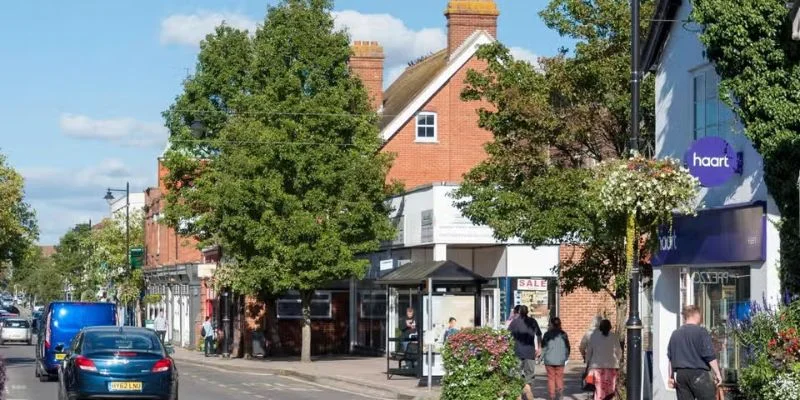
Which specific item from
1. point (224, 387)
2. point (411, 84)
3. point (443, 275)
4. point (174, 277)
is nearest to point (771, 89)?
point (443, 275)

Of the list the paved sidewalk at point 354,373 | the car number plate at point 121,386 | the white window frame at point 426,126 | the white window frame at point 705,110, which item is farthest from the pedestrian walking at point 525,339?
the white window frame at point 426,126

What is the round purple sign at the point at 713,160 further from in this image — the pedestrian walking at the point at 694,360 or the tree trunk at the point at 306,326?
the tree trunk at the point at 306,326

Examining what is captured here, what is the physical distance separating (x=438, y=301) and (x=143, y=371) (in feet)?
33.1

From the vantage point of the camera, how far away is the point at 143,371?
22.5m

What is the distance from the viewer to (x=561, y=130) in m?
26.8

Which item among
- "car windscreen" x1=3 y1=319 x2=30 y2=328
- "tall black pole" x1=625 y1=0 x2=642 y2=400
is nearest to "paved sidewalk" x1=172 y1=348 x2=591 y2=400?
"tall black pole" x1=625 y1=0 x2=642 y2=400

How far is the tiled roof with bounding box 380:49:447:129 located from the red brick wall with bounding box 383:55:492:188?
91cm

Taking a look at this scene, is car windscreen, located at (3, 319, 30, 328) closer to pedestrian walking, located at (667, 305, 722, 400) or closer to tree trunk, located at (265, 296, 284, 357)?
tree trunk, located at (265, 296, 284, 357)

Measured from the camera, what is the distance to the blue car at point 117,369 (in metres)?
22.3

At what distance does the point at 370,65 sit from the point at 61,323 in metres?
23.7

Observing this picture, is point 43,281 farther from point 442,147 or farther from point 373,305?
point 442,147

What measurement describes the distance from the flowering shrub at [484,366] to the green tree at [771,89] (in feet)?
16.9

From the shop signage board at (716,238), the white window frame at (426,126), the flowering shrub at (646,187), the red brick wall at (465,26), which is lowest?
the shop signage board at (716,238)

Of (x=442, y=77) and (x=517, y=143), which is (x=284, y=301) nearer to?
(x=442, y=77)
